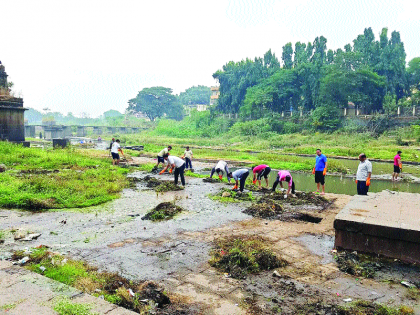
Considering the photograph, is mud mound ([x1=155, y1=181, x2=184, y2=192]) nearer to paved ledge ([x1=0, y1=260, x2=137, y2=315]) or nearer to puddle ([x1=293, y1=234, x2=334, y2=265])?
puddle ([x1=293, y1=234, x2=334, y2=265])

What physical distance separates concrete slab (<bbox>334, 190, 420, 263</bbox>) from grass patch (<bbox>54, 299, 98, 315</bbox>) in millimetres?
4417

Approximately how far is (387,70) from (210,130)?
97.5 feet

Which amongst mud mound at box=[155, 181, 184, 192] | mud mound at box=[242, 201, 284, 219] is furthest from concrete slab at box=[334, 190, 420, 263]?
mud mound at box=[155, 181, 184, 192]

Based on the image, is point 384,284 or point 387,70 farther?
point 387,70

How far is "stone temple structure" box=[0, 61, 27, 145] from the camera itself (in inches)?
835

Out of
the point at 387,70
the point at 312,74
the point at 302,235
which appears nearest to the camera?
the point at 302,235

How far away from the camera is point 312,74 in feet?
165

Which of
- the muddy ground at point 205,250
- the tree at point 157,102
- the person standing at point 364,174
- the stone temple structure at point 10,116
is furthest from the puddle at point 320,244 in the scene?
the tree at point 157,102

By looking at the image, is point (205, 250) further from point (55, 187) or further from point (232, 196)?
point (55, 187)

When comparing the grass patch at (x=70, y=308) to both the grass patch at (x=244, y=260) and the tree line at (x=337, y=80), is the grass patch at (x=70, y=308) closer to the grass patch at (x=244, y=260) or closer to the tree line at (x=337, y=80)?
the grass patch at (x=244, y=260)

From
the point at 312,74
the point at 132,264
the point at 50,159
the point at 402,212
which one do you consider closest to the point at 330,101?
the point at 312,74

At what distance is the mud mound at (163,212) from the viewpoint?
8.33 m

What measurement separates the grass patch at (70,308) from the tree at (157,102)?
9641 cm

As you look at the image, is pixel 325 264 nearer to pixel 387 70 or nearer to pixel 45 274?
pixel 45 274
